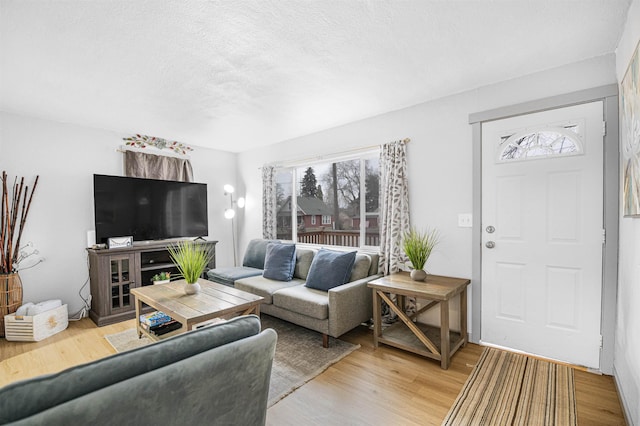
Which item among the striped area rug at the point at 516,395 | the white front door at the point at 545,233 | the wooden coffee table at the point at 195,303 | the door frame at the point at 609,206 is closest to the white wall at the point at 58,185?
the wooden coffee table at the point at 195,303

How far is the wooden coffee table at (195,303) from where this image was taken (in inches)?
86.4

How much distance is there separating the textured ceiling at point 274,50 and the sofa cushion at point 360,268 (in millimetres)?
1671

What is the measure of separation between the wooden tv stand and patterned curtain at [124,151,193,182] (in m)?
1.03

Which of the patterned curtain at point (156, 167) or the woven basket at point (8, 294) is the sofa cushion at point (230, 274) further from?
the woven basket at point (8, 294)

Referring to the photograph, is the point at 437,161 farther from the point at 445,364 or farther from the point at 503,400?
the point at 503,400

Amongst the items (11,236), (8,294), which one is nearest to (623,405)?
(8,294)

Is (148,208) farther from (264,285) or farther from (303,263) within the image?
(303,263)

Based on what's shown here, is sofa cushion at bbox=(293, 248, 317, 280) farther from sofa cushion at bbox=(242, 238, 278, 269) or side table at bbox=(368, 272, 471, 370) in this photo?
side table at bbox=(368, 272, 471, 370)

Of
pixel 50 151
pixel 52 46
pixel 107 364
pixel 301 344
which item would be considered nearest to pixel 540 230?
pixel 301 344

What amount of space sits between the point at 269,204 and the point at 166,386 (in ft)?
12.5

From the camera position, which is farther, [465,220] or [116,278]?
[116,278]

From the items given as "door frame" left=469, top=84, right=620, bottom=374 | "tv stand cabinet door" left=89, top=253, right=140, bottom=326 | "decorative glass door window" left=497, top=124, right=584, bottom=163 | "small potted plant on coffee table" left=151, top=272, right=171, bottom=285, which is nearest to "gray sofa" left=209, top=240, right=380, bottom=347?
"small potted plant on coffee table" left=151, top=272, right=171, bottom=285

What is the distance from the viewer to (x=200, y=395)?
97cm

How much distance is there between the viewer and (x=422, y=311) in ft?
9.39
